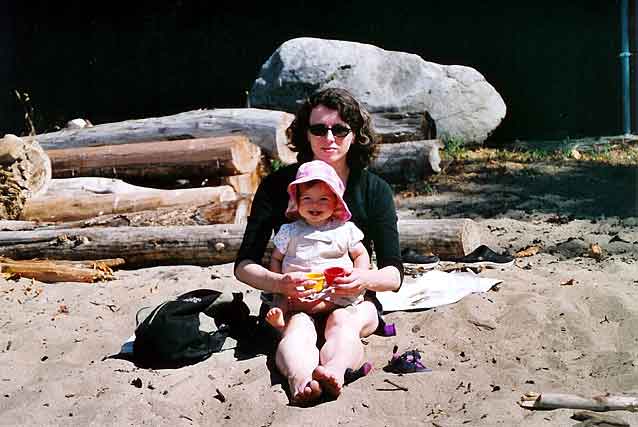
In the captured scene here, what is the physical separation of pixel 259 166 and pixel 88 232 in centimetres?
296

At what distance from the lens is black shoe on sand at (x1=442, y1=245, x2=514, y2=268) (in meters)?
5.25

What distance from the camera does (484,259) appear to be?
530cm

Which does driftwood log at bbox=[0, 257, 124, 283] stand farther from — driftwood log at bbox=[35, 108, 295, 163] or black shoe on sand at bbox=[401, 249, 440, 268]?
driftwood log at bbox=[35, 108, 295, 163]

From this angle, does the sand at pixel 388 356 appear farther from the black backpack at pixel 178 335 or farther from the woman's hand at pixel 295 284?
the woman's hand at pixel 295 284

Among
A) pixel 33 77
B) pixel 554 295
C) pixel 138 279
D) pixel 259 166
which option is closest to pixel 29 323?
pixel 138 279

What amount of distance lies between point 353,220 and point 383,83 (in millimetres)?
6504

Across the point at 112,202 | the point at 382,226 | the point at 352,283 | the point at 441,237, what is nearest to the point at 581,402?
the point at 352,283

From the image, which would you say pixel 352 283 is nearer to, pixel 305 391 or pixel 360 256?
pixel 360 256

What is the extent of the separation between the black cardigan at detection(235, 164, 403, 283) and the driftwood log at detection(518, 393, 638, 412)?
1.02 m

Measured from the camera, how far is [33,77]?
13945 mm

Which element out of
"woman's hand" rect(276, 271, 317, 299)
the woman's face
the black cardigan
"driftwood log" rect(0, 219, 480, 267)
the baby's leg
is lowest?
"driftwood log" rect(0, 219, 480, 267)

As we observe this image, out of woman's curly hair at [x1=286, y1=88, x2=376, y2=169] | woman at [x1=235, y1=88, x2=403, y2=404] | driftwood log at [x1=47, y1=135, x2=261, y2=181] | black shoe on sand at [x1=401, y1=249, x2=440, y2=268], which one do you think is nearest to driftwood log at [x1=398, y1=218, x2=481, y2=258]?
black shoe on sand at [x1=401, y1=249, x2=440, y2=268]

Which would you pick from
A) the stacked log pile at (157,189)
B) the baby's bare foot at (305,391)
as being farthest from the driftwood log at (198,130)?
the baby's bare foot at (305,391)

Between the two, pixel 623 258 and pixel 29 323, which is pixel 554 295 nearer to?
pixel 623 258
